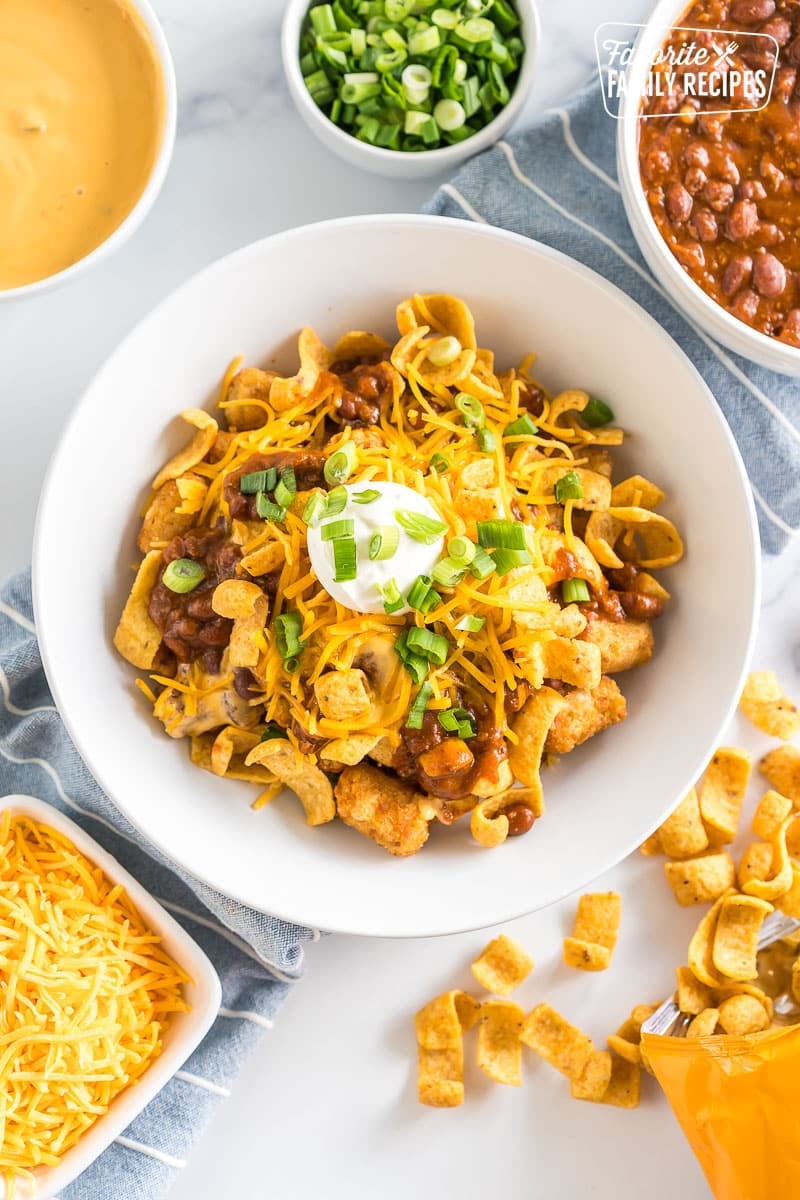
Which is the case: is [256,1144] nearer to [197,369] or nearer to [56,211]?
[197,369]

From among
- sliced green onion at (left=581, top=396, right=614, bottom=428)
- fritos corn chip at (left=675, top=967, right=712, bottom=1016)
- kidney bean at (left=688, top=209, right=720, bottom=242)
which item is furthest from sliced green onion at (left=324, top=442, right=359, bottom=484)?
fritos corn chip at (left=675, top=967, right=712, bottom=1016)

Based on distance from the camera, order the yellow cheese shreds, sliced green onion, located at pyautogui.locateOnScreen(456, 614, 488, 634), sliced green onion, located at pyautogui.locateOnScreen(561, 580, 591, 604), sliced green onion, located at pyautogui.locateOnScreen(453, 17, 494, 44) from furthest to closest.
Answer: sliced green onion, located at pyautogui.locateOnScreen(453, 17, 494, 44) < the yellow cheese shreds < sliced green onion, located at pyautogui.locateOnScreen(561, 580, 591, 604) < sliced green onion, located at pyautogui.locateOnScreen(456, 614, 488, 634)

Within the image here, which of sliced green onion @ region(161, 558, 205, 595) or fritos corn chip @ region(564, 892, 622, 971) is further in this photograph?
fritos corn chip @ region(564, 892, 622, 971)

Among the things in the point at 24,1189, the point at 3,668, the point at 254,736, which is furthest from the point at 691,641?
the point at 24,1189

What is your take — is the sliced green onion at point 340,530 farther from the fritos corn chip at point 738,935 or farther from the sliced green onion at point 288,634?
the fritos corn chip at point 738,935

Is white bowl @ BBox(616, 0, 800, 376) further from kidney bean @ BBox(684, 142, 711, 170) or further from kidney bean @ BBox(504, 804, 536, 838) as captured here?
kidney bean @ BBox(504, 804, 536, 838)

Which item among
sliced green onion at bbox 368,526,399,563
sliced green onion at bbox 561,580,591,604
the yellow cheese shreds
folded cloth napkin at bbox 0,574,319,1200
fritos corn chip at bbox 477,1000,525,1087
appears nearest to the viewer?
sliced green onion at bbox 368,526,399,563

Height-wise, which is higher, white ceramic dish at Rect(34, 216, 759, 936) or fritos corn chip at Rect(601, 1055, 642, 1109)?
white ceramic dish at Rect(34, 216, 759, 936)

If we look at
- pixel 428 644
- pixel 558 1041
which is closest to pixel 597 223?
pixel 428 644

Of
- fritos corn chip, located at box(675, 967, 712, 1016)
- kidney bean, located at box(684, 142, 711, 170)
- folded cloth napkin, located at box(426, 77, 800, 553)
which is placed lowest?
fritos corn chip, located at box(675, 967, 712, 1016)
